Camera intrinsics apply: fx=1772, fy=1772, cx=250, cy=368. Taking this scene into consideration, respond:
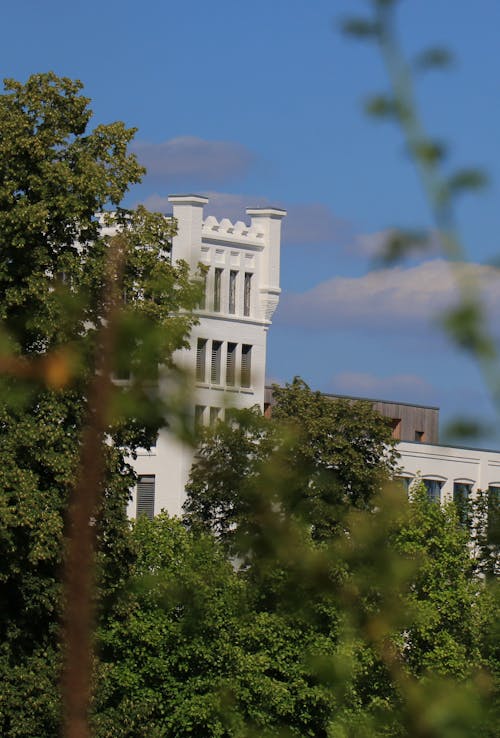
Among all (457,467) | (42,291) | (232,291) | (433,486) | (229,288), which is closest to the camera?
(42,291)

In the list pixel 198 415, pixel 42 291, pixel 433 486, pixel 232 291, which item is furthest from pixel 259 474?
pixel 232 291

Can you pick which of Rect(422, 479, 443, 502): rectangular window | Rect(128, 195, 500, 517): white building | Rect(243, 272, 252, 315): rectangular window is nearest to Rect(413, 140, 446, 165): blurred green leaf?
Rect(128, 195, 500, 517): white building

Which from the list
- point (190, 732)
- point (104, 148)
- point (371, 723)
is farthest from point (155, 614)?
point (371, 723)

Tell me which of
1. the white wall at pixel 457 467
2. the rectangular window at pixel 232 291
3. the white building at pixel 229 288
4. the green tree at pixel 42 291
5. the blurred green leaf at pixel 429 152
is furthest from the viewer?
the rectangular window at pixel 232 291

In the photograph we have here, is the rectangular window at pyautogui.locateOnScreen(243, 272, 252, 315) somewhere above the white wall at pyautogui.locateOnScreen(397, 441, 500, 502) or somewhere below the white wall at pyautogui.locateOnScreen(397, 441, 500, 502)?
above

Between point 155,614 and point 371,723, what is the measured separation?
49.4 meters

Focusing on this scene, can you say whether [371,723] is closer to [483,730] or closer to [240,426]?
[483,730]

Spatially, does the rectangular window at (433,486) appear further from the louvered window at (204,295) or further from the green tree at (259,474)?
the louvered window at (204,295)

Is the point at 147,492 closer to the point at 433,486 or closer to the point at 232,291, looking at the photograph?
the point at 232,291

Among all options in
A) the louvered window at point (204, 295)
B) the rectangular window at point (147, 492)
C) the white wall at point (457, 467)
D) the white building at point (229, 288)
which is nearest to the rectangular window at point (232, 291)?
the white building at point (229, 288)

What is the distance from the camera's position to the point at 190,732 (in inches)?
2057

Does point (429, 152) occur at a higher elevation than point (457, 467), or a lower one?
lower

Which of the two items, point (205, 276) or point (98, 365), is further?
point (205, 276)

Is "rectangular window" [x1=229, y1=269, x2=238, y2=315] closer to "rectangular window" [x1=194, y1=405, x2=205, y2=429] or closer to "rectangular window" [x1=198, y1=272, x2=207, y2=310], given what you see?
"rectangular window" [x1=198, y1=272, x2=207, y2=310]
